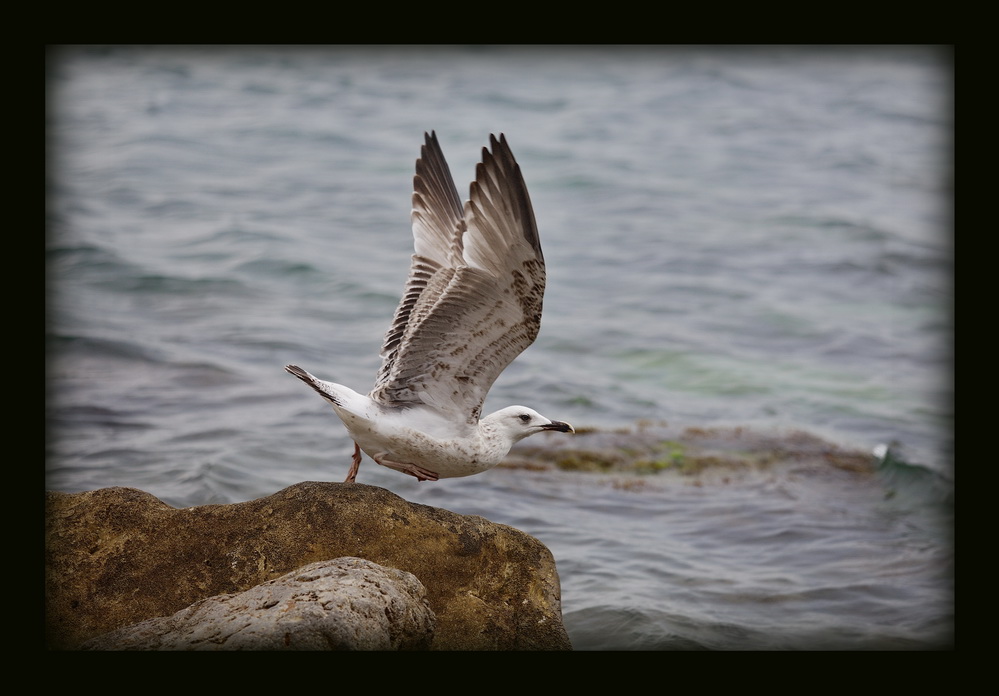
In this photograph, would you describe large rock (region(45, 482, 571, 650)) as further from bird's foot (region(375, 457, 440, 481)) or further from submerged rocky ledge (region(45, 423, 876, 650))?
bird's foot (region(375, 457, 440, 481))

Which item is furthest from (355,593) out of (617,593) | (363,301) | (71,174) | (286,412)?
(71,174)

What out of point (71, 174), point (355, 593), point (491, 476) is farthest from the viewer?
point (71, 174)

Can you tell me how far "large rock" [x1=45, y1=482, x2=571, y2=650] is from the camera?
16.9 feet

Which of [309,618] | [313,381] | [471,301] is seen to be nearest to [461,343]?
[471,301]

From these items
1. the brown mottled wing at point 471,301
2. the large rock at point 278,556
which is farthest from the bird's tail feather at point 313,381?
the large rock at point 278,556

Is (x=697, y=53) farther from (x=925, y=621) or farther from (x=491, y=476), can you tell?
(x=925, y=621)

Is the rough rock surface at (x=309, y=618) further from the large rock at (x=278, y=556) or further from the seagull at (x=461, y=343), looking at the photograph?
the seagull at (x=461, y=343)

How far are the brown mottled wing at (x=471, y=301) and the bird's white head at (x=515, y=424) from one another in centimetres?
14

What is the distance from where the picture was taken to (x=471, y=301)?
5562 mm

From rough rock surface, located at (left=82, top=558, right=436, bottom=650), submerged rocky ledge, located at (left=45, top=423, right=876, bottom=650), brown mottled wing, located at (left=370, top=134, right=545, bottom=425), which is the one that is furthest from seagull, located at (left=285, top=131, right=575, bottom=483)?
rough rock surface, located at (left=82, top=558, right=436, bottom=650)

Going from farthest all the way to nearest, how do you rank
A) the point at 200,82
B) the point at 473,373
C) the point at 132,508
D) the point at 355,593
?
1. the point at 200,82
2. the point at 473,373
3. the point at 132,508
4. the point at 355,593

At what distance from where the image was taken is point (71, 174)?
54.3ft

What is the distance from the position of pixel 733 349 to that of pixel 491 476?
15.8 feet

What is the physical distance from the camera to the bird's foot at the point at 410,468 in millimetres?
5961
